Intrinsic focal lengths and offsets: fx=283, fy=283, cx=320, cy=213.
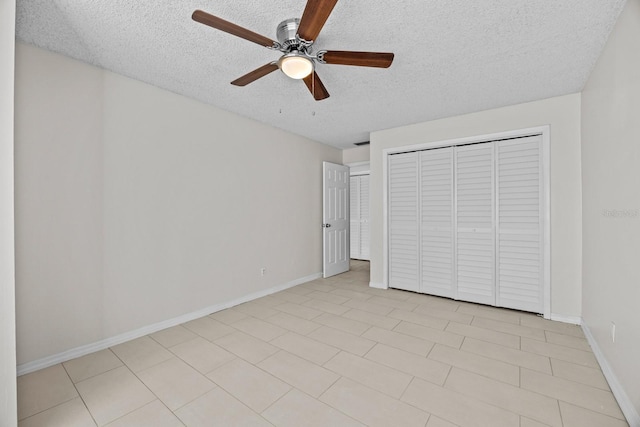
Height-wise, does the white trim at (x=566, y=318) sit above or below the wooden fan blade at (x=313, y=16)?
below

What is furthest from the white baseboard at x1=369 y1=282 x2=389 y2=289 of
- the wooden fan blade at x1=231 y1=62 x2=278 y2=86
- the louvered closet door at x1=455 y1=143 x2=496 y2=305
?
the wooden fan blade at x1=231 y1=62 x2=278 y2=86

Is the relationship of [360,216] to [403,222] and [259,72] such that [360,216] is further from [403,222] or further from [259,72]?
[259,72]

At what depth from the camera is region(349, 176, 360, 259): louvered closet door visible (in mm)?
6613

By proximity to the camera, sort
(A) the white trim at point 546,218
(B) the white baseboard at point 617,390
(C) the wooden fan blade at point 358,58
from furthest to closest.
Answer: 1. (A) the white trim at point 546,218
2. (C) the wooden fan blade at point 358,58
3. (B) the white baseboard at point 617,390

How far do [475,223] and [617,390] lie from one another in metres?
2.06

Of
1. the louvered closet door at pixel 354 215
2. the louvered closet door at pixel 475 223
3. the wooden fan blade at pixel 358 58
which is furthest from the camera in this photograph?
the louvered closet door at pixel 354 215

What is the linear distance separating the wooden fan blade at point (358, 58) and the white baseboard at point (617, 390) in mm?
2456

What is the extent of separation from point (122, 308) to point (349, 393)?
7.06 ft

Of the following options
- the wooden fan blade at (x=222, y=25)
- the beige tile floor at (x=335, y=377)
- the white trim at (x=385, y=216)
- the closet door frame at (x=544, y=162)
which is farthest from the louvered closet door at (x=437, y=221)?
the wooden fan blade at (x=222, y=25)

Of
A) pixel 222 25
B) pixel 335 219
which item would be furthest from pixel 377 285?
pixel 222 25

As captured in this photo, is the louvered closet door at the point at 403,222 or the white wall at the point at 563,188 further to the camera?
the louvered closet door at the point at 403,222

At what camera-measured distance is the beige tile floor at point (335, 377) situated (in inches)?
65.5

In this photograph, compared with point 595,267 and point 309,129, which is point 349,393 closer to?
point 595,267

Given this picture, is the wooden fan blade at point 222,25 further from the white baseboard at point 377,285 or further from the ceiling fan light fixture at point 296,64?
the white baseboard at point 377,285
